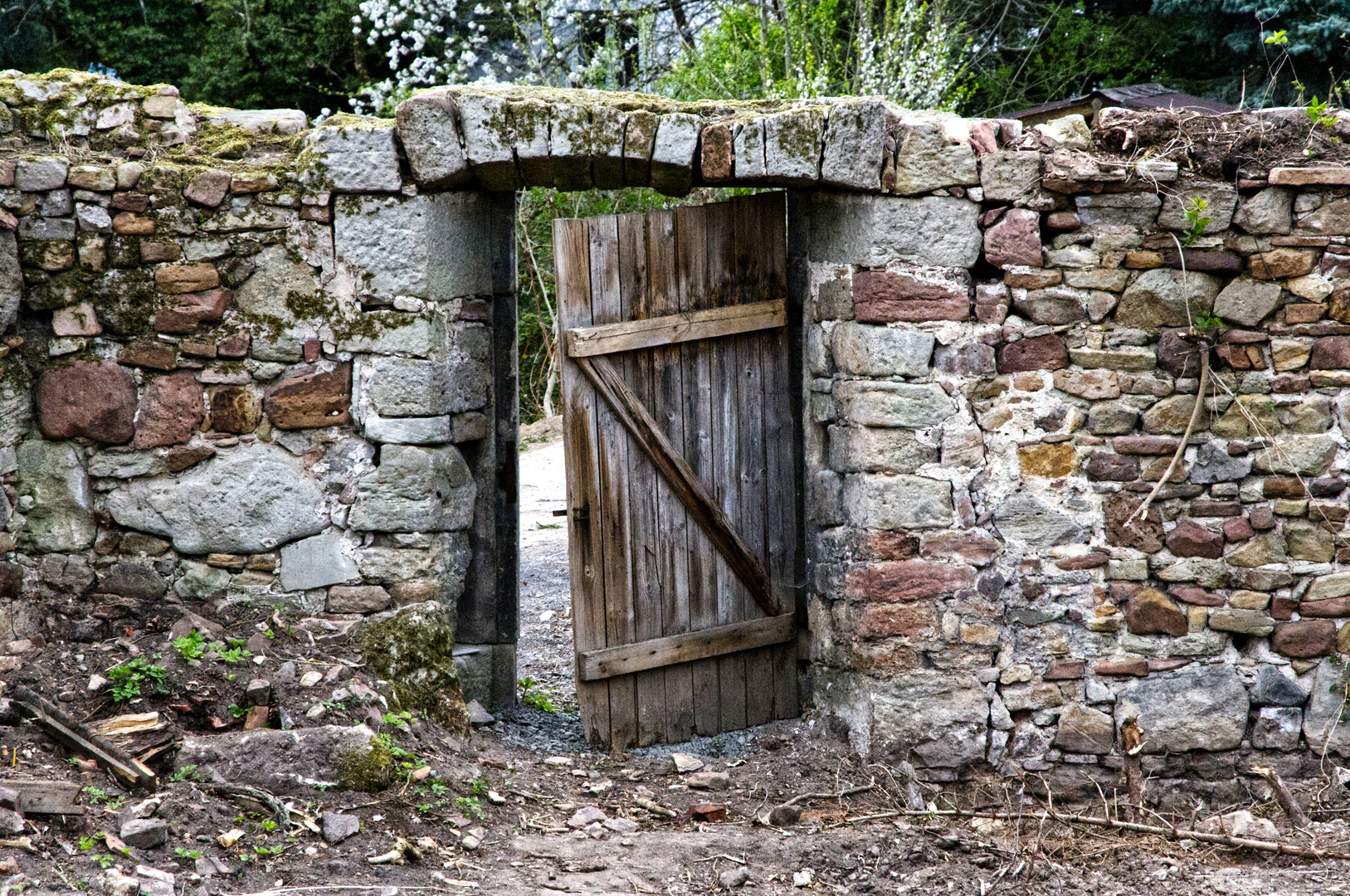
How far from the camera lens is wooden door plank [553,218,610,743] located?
12.0 ft

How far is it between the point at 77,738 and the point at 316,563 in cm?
86

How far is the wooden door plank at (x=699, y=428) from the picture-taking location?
12.3ft

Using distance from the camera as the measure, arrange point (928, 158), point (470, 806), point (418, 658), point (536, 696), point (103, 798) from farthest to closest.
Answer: point (536, 696), point (418, 658), point (928, 158), point (470, 806), point (103, 798)

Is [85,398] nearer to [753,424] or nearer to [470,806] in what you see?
[470,806]

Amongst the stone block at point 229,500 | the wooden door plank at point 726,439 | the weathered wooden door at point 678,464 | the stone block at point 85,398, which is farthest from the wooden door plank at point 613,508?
the stone block at point 85,398

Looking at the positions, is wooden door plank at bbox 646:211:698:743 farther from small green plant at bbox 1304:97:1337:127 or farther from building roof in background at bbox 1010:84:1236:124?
building roof in background at bbox 1010:84:1236:124

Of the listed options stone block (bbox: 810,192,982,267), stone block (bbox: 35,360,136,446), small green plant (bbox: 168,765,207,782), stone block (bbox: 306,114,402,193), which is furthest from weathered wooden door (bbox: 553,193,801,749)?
stone block (bbox: 35,360,136,446)

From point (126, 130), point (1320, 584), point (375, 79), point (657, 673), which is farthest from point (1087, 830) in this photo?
point (375, 79)

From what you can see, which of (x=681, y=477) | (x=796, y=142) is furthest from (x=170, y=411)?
(x=796, y=142)

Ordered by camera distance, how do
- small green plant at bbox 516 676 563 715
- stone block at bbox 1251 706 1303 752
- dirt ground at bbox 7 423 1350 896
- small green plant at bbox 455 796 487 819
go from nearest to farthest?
dirt ground at bbox 7 423 1350 896 → small green plant at bbox 455 796 487 819 → stone block at bbox 1251 706 1303 752 → small green plant at bbox 516 676 563 715

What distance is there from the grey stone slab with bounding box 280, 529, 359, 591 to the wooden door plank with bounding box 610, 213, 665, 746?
3.18 feet

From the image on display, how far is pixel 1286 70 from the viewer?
9133 millimetres

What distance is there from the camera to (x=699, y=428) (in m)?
3.82

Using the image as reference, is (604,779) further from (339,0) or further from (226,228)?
(339,0)
